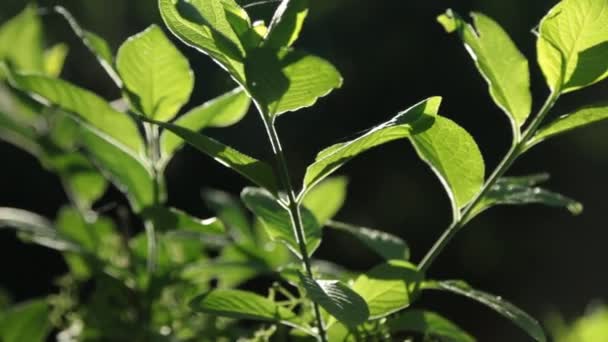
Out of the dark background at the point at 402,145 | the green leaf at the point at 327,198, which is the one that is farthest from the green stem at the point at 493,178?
the dark background at the point at 402,145

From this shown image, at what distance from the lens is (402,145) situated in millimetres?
3068

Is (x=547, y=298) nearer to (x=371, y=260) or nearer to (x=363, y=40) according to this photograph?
(x=371, y=260)

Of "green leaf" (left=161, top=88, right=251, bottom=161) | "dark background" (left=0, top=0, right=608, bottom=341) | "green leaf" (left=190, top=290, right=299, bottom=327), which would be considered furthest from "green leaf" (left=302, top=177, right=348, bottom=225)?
"dark background" (left=0, top=0, right=608, bottom=341)

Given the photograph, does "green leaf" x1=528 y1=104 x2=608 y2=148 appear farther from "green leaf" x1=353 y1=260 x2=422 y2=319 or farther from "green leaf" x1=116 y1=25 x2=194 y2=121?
"green leaf" x1=116 y1=25 x2=194 y2=121

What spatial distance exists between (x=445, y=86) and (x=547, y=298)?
42.6 inches

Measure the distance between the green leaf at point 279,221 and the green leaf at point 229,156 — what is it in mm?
69

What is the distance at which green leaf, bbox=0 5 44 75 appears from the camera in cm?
78

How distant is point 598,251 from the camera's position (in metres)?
3.83

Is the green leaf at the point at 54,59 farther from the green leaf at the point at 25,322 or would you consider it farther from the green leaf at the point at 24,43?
the green leaf at the point at 25,322

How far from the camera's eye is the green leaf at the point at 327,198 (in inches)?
28.0

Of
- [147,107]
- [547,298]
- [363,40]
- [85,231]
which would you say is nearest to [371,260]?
[363,40]

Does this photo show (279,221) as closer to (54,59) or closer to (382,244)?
(382,244)

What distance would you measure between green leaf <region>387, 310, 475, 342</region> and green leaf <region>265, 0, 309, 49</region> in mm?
179

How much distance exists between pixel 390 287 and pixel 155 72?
20cm
